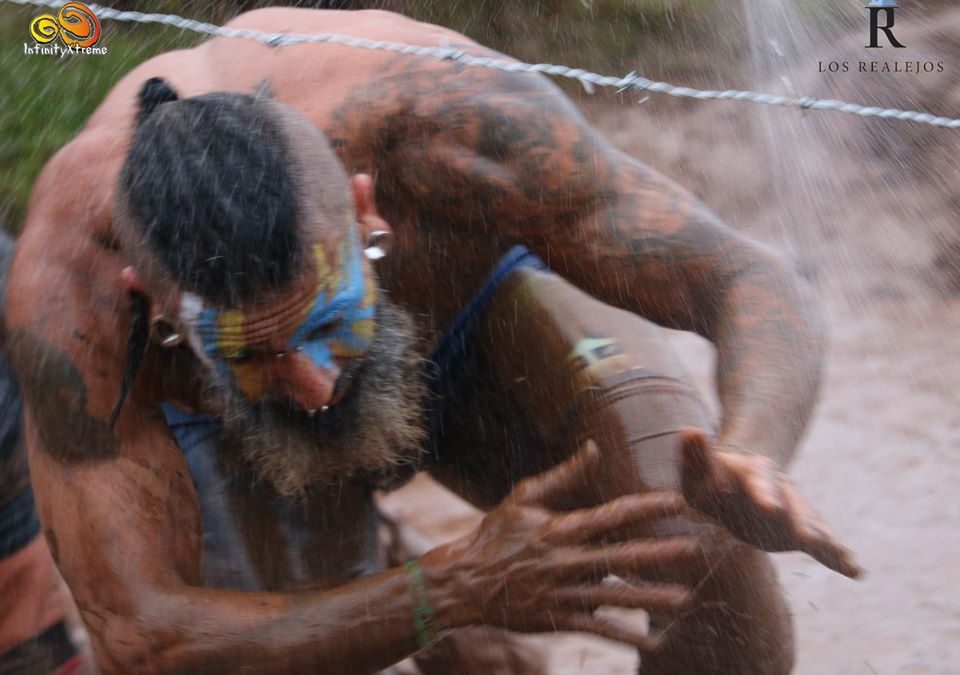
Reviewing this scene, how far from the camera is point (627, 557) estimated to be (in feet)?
5.71

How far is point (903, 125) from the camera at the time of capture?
500 cm

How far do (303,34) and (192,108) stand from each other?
14.0 inches

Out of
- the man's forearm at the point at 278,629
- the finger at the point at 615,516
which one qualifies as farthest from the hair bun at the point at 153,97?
the finger at the point at 615,516

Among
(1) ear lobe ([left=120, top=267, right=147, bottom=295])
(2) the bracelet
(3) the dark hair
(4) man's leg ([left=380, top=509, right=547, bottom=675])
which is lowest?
(4) man's leg ([left=380, top=509, right=547, bottom=675])

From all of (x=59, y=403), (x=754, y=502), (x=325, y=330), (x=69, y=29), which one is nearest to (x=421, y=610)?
(x=325, y=330)

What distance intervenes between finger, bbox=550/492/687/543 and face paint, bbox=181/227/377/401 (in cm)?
46

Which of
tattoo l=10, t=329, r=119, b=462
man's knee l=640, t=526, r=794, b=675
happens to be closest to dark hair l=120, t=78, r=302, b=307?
tattoo l=10, t=329, r=119, b=462

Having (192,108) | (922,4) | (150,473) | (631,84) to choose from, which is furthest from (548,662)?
(922,4)

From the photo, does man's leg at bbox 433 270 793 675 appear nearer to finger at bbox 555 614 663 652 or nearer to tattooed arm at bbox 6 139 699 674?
finger at bbox 555 614 663 652

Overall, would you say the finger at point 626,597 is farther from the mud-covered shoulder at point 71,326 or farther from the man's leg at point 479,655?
the man's leg at point 479,655

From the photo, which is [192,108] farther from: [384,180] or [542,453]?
[542,453]

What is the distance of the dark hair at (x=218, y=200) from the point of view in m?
1.84

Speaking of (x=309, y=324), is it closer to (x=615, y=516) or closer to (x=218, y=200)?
(x=218, y=200)

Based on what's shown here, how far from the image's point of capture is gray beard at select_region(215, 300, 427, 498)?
210 cm
